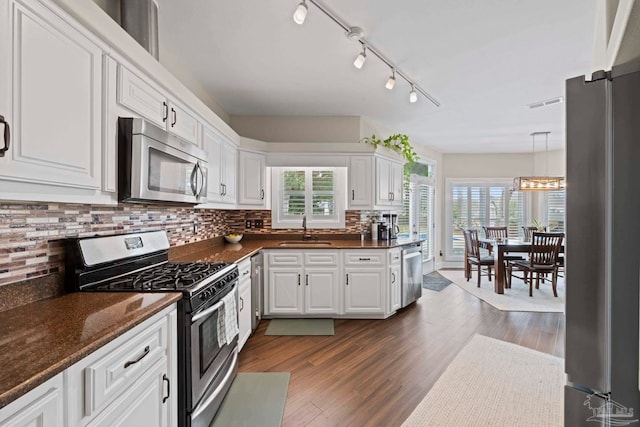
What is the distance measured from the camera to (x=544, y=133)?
553cm

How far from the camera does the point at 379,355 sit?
2906 mm

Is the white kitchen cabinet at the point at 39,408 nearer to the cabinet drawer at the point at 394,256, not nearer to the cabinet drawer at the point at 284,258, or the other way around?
the cabinet drawer at the point at 284,258

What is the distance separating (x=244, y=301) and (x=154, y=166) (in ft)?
5.33

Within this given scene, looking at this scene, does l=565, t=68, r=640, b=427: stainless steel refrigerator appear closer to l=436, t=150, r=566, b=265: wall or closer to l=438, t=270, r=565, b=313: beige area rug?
l=438, t=270, r=565, b=313: beige area rug

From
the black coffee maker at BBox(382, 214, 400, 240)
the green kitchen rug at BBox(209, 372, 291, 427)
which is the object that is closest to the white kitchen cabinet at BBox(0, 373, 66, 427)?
the green kitchen rug at BBox(209, 372, 291, 427)

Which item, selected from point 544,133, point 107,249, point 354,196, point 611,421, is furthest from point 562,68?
point 107,249

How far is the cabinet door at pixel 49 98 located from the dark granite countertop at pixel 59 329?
0.53m

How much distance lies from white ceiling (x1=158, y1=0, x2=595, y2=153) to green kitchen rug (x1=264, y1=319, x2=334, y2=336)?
2660 millimetres

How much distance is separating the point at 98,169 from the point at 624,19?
1.92 metres

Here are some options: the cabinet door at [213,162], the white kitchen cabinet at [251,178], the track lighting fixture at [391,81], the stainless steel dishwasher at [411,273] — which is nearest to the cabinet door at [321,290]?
the stainless steel dishwasher at [411,273]

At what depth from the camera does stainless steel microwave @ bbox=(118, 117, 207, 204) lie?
64.7 inches

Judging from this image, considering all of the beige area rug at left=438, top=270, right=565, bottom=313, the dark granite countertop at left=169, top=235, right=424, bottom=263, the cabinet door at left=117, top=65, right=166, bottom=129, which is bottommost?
the beige area rug at left=438, top=270, right=565, bottom=313

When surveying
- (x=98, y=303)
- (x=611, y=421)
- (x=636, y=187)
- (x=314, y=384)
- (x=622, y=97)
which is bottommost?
(x=314, y=384)

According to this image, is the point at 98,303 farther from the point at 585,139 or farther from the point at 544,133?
the point at 544,133
